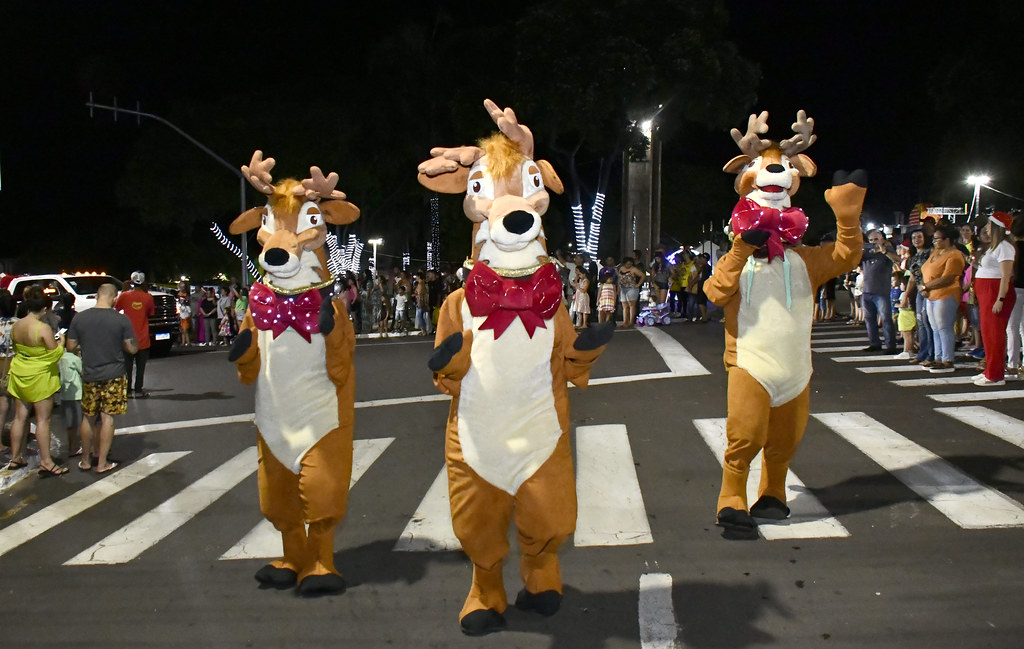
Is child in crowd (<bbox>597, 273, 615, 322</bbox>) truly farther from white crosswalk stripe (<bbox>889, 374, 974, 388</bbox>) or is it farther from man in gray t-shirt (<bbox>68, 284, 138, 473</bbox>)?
man in gray t-shirt (<bbox>68, 284, 138, 473</bbox>)

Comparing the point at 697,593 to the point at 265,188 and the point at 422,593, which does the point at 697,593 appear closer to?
the point at 422,593

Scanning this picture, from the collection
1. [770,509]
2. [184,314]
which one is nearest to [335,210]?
[770,509]

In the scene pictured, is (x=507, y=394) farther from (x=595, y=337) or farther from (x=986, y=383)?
(x=986, y=383)

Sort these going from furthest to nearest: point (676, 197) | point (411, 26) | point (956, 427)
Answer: point (676, 197), point (411, 26), point (956, 427)

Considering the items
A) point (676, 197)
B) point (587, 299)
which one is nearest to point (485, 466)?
point (587, 299)

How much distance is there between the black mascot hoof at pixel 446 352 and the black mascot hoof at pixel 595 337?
23.6 inches

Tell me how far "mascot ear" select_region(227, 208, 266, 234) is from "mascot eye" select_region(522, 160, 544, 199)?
1749 millimetres

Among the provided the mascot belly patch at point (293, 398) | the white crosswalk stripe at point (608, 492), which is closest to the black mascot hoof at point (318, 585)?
the mascot belly patch at point (293, 398)

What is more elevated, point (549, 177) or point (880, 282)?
point (549, 177)

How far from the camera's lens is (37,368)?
28.0 ft

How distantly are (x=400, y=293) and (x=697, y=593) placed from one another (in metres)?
16.8

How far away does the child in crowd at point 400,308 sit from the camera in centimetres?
2120

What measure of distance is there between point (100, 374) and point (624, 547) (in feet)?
18.5

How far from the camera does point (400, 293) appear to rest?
21219 millimetres
